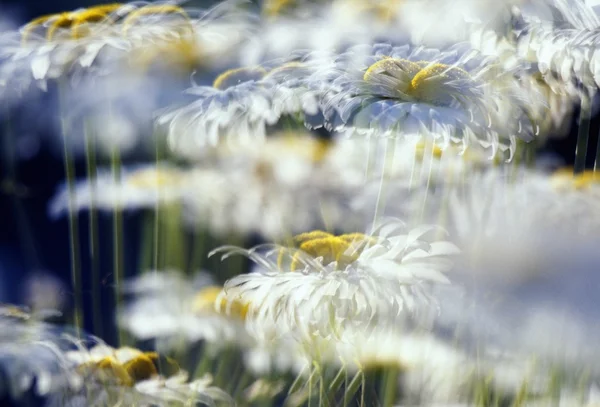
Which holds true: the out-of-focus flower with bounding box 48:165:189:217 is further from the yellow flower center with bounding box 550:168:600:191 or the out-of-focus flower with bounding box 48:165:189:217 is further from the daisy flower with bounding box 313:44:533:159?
the yellow flower center with bounding box 550:168:600:191

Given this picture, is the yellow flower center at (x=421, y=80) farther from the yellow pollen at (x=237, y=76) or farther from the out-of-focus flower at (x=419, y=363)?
the out-of-focus flower at (x=419, y=363)

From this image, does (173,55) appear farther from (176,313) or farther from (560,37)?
(560,37)

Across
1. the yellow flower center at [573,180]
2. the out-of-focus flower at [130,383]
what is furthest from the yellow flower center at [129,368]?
the yellow flower center at [573,180]

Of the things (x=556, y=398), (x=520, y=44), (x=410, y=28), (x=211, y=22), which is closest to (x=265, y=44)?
(x=211, y=22)

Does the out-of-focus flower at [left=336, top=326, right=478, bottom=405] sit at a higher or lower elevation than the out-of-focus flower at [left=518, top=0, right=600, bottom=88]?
lower

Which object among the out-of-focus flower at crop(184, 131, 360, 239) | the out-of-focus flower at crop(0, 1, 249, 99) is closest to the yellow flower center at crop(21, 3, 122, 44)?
the out-of-focus flower at crop(0, 1, 249, 99)
